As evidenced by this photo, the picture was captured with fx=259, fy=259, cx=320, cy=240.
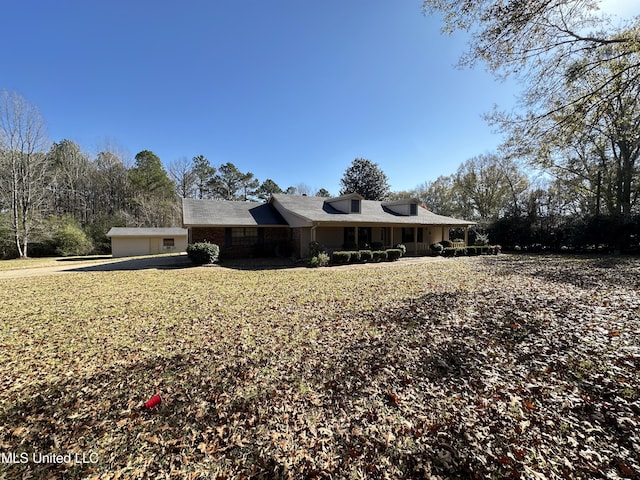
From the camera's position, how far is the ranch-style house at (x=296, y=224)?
53.5ft

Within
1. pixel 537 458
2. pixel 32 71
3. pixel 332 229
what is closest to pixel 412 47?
pixel 332 229

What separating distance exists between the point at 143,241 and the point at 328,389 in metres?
26.1

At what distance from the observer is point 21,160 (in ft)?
74.2

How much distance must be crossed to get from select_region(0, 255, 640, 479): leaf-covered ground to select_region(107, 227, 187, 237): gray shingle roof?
62.1 ft

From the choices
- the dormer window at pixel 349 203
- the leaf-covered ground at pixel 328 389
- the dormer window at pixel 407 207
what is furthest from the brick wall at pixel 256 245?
the leaf-covered ground at pixel 328 389

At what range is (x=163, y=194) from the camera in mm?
32031

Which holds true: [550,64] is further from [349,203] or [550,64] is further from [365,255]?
[349,203]

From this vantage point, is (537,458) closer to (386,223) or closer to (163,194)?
(386,223)

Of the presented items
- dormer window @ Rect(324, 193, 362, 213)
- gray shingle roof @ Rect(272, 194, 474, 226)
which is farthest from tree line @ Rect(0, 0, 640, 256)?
dormer window @ Rect(324, 193, 362, 213)

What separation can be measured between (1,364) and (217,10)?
12.3 m

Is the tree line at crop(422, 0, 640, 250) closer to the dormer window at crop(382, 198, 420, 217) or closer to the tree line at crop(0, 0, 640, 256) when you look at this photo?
the tree line at crop(0, 0, 640, 256)

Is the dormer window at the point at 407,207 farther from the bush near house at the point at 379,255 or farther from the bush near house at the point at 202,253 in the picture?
the bush near house at the point at 202,253

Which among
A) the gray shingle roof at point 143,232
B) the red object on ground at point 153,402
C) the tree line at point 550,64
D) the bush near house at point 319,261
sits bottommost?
the red object on ground at point 153,402

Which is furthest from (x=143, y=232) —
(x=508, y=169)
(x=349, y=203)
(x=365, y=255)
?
(x=508, y=169)
